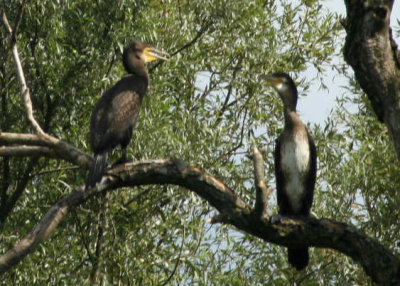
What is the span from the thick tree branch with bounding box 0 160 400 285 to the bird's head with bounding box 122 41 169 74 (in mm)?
2792

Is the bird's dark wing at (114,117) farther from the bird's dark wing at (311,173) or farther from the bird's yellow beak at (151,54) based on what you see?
the bird's dark wing at (311,173)

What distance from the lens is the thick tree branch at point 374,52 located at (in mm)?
5180

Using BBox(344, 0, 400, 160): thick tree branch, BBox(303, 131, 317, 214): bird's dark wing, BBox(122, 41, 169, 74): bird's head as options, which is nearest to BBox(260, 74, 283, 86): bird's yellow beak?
BBox(303, 131, 317, 214): bird's dark wing

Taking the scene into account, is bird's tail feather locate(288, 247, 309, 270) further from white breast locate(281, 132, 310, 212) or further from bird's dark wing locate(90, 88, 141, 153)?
bird's dark wing locate(90, 88, 141, 153)

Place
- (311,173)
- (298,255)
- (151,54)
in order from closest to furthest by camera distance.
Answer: (298,255) < (311,173) < (151,54)

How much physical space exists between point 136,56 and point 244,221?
3.31 meters

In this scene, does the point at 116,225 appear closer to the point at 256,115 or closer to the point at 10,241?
the point at 10,241

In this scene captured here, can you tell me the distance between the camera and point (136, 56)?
8125 millimetres

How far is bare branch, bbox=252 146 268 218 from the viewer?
192 inches

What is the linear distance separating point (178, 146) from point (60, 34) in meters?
1.55

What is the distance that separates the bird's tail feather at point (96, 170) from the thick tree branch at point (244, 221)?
8 centimetres

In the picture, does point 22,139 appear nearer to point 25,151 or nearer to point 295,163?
point 25,151

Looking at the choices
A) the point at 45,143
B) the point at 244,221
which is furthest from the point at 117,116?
the point at 244,221

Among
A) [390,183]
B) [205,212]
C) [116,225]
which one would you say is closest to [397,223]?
[390,183]
